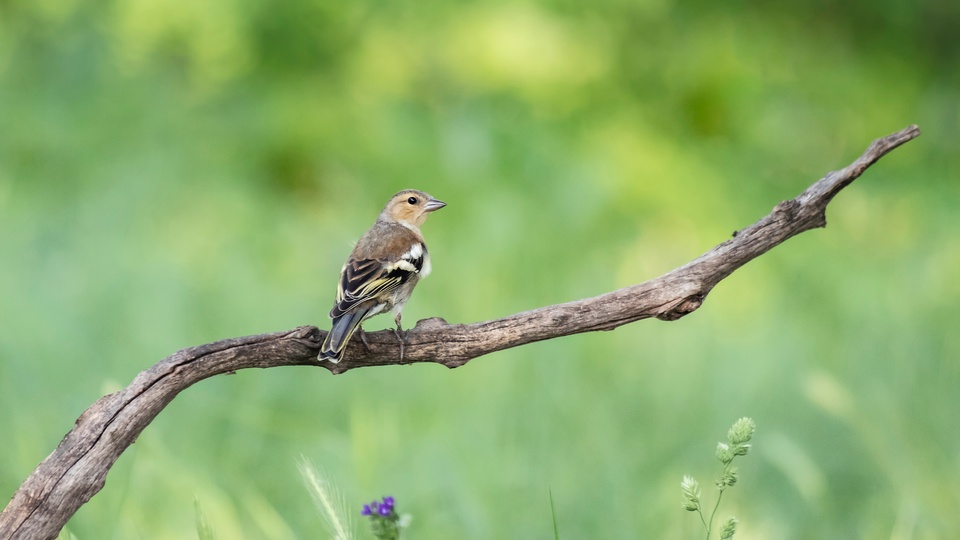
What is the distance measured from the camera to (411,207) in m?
3.87

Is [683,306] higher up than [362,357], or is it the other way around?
[362,357]

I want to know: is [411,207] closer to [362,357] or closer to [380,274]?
[380,274]

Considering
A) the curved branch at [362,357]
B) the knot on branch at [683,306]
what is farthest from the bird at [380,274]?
the knot on branch at [683,306]

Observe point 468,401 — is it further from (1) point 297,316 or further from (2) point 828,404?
(2) point 828,404

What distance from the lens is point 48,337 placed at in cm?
466

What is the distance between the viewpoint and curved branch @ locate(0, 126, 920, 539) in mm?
1854

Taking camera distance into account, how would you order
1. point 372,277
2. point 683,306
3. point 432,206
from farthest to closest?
1. point 432,206
2. point 372,277
3. point 683,306

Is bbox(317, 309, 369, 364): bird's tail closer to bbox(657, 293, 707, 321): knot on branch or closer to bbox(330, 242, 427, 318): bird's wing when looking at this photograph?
bbox(330, 242, 427, 318): bird's wing

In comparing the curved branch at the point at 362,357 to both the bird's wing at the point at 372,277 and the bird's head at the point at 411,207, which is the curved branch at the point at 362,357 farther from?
the bird's head at the point at 411,207

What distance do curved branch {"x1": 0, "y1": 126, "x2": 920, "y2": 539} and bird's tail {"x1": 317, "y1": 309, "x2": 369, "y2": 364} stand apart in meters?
0.02

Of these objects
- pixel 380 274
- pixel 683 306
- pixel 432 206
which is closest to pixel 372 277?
pixel 380 274

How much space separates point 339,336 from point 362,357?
A: 0.08m

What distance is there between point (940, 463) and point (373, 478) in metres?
2.10

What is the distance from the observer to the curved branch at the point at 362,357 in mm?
1854
